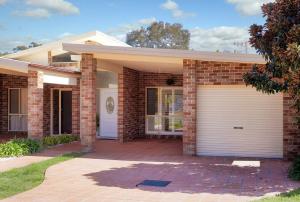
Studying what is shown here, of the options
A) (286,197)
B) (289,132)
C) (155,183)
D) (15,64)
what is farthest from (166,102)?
(286,197)

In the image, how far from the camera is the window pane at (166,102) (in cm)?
1992

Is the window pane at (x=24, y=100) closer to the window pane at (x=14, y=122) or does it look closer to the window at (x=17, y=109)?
the window at (x=17, y=109)

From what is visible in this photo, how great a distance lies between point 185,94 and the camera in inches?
551

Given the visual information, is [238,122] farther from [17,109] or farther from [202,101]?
[17,109]

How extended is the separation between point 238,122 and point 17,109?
11585 millimetres

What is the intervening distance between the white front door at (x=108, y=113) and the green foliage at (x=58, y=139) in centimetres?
162

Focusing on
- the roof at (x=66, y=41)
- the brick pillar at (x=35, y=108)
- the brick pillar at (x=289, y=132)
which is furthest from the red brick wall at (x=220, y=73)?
the roof at (x=66, y=41)

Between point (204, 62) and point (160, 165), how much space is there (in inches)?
151

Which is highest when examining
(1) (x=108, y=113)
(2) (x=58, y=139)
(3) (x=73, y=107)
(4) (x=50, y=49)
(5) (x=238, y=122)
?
(4) (x=50, y=49)

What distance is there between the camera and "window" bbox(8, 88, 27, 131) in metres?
21.0

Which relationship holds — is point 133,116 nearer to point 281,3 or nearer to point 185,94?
point 185,94

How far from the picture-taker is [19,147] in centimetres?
1384

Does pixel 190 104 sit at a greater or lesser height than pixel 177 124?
greater

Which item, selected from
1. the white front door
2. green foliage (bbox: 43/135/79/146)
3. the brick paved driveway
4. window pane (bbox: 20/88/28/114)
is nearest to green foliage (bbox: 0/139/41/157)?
green foliage (bbox: 43/135/79/146)
